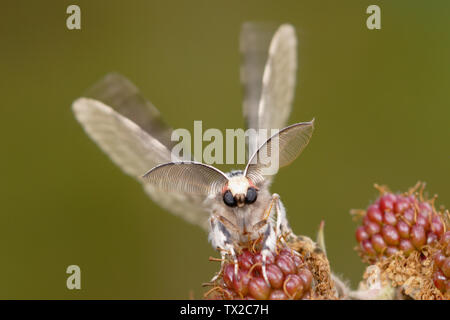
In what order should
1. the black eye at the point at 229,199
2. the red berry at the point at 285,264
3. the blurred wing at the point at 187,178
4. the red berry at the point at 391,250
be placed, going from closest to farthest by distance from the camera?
the blurred wing at the point at 187,178
the red berry at the point at 285,264
the black eye at the point at 229,199
the red berry at the point at 391,250

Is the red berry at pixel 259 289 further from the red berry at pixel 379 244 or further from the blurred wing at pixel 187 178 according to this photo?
the red berry at pixel 379 244

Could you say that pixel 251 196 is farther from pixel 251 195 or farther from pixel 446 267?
pixel 446 267

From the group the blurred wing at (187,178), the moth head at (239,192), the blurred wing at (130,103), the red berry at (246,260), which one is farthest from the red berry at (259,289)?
the blurred wing at (130,103)

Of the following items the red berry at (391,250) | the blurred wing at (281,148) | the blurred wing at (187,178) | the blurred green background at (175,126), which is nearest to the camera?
the blurred wing at (281,148)

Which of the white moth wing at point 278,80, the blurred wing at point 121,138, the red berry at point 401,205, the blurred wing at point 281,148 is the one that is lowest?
the red berry at point 401,205

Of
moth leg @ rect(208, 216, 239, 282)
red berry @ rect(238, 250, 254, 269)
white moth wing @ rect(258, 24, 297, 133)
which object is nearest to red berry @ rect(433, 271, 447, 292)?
red berry @ rect(238, 250, 254, 269)

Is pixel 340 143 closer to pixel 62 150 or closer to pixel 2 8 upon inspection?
pixel 62 150

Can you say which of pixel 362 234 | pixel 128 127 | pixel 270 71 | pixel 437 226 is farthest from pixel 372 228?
pixel 128 127
